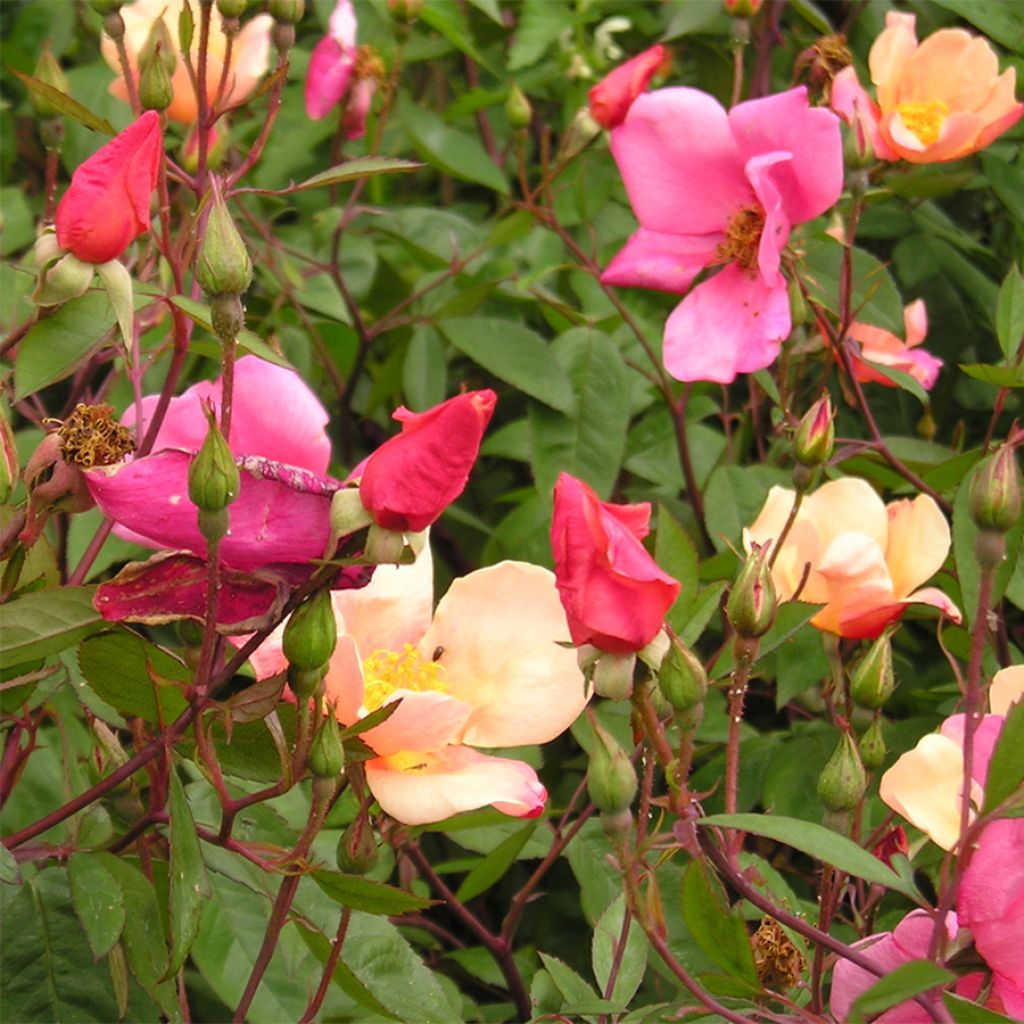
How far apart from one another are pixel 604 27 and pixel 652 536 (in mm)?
843

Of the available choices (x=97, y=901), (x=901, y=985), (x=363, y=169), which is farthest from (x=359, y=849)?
→ (x=363, y=169)

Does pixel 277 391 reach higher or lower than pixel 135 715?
higher

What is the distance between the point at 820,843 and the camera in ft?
1.85

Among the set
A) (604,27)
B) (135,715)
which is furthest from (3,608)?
(604,27)

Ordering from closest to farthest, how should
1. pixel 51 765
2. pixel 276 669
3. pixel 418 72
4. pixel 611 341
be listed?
pixel 276 669 < pixel 51 765 < pixel 611 341 < pixel 418 72

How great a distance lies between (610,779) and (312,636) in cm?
13

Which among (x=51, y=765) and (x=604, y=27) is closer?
(x=51, y=765)

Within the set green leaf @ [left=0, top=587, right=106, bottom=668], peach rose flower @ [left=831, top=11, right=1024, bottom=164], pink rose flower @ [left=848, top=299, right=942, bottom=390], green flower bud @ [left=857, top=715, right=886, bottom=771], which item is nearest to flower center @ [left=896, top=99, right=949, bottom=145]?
peach rose flower @ [left=831, top=11, right=1024, bottom=164]

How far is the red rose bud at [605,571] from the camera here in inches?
23.1

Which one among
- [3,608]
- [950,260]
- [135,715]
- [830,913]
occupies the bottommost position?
[950,260]

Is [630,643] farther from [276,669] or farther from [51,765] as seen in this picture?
[51,765]

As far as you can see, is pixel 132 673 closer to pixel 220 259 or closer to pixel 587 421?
pixel 220 259

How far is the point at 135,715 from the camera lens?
0.72 m

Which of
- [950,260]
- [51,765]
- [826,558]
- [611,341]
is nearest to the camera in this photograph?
[826,558]
